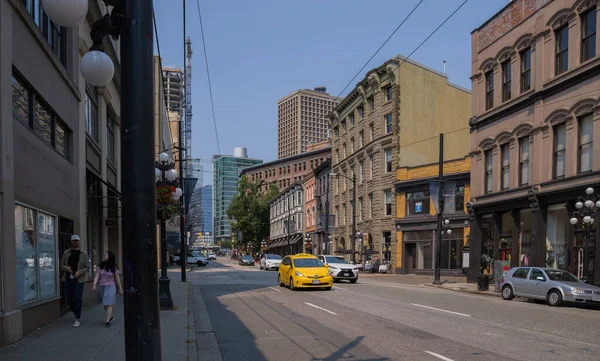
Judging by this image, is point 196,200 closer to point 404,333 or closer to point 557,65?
point 557,65

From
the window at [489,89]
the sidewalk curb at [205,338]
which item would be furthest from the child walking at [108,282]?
the window at [489,89]

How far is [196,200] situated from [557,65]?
92.1 metres

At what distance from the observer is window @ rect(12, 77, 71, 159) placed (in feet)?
31.7

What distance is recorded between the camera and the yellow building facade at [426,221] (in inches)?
1478

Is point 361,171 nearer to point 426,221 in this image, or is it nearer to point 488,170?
point 426,221

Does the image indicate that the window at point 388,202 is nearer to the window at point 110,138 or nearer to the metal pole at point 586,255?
the metal pole at point 586,255

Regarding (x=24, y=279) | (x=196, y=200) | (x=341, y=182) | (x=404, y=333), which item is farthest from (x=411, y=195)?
(x=196, y=200)

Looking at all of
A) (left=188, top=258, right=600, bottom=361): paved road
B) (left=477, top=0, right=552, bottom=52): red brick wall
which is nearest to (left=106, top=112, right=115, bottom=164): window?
(left=188, top=258, right=600, bottom=361): paved road

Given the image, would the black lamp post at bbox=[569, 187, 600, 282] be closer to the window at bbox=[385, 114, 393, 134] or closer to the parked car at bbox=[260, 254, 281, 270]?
the window at bbox=[385, 114, 393, 134]

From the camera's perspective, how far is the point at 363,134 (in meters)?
49.7

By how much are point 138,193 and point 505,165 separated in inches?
1062

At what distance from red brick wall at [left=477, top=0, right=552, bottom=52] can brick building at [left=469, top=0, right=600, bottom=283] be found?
5 cm

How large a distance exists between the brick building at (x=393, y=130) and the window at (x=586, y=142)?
21.4 m

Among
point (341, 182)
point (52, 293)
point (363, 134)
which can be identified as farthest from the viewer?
point (341, 182)
